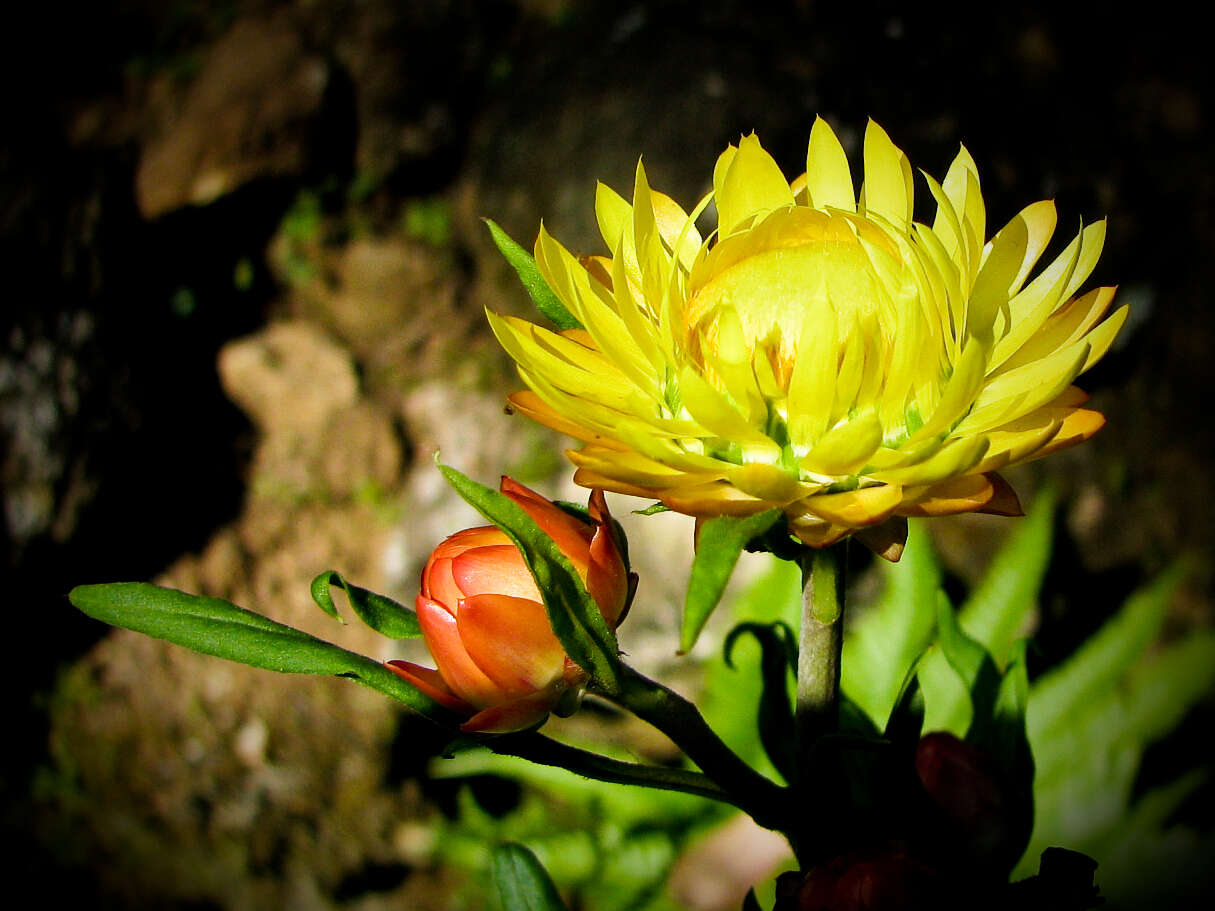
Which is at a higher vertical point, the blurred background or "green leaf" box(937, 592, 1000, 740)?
the blurred background

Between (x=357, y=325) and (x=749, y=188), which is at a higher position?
(x=357, y=325)

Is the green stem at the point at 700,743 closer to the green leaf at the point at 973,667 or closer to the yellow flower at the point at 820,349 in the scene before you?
the yellow flower at the point at 820,349

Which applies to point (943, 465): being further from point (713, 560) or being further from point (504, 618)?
point (504, 618)

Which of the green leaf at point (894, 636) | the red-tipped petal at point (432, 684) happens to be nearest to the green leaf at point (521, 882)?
the red-tipped petal at point (432, 684)

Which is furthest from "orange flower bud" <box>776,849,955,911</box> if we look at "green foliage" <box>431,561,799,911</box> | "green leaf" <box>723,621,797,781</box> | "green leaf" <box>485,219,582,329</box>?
"green foliage" <box>431,561,799,911</box>

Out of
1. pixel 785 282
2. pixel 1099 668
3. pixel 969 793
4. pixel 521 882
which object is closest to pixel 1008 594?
pixel 1099 668

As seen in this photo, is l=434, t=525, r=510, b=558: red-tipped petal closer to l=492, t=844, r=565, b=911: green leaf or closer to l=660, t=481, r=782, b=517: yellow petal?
l=660, t=481, r=782, b=517: yellow petal

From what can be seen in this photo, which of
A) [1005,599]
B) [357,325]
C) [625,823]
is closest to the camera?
[1005,599]
